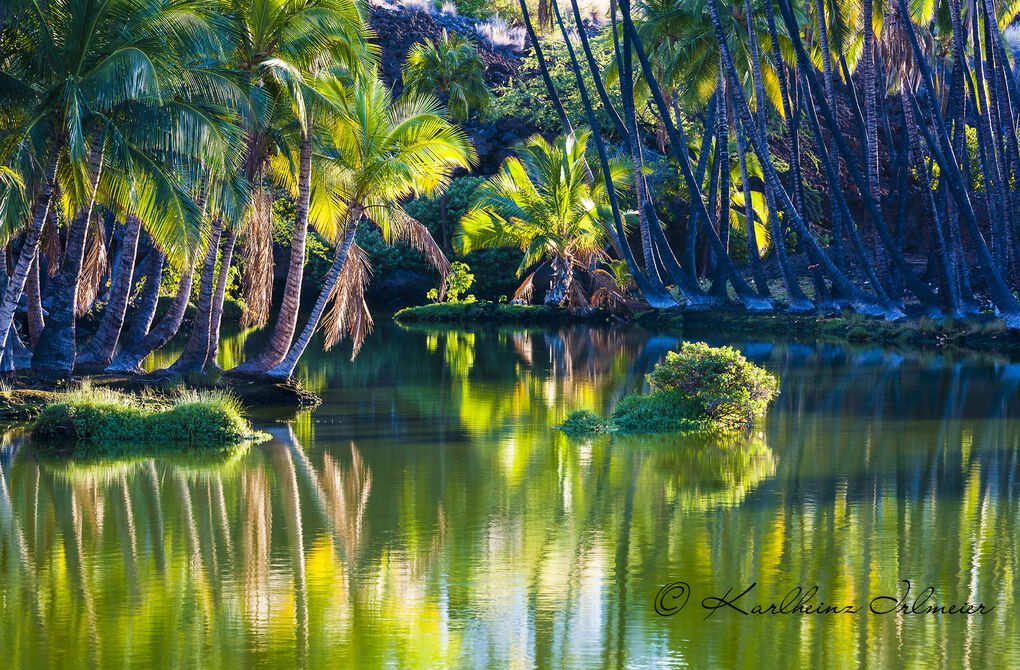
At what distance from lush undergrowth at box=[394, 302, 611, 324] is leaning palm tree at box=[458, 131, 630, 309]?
2.32 feet

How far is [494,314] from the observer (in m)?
47.7

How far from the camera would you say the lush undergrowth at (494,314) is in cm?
4519

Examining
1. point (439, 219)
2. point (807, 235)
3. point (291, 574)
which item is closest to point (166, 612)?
point (291, 574)

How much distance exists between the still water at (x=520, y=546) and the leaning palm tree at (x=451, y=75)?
36.3 meters

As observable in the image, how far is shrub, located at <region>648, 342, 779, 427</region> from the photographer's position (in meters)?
17.8

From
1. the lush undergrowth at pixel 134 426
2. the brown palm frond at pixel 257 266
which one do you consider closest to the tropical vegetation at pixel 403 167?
the brown palm frond at pixel 257 266

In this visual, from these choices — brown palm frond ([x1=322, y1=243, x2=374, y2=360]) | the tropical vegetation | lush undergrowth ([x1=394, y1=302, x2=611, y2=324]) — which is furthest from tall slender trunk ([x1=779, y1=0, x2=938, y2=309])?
brown palm frond ([x1=322, y1=243, x2=374, y2=360])

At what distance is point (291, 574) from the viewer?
10008 millimetres

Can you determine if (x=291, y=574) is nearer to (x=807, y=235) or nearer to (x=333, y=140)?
(x=333, y=140)

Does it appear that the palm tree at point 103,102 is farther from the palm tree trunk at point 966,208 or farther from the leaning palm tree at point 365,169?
the palm tree trunk at point 966,208

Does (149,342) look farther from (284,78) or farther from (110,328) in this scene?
(284,78)

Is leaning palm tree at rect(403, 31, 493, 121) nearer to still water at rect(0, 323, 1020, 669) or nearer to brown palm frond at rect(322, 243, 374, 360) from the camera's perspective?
brown palm frond at rect(322, 243, 374, 360)

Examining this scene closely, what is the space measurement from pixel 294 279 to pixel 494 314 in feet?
86.2

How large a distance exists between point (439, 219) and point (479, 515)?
4670 cm
